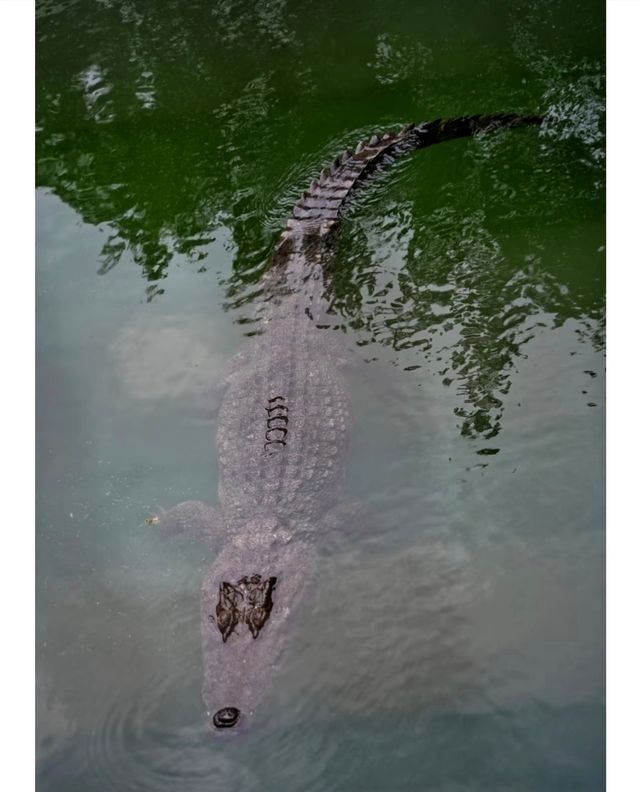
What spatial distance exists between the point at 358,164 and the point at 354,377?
6.16 feet

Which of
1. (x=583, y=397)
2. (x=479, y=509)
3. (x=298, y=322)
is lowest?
(x=479, y=509)

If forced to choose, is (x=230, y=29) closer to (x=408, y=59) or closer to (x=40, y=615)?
(x=408, y=59)

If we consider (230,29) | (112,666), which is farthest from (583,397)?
(230,29)

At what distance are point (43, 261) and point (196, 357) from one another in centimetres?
160

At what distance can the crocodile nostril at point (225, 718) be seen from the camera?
401cm

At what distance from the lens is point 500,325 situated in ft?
17.9

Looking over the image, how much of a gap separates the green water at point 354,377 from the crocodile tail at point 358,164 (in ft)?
0.50

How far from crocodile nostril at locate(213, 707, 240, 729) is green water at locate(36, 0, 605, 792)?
0.12m

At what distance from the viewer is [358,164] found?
6.09 metres

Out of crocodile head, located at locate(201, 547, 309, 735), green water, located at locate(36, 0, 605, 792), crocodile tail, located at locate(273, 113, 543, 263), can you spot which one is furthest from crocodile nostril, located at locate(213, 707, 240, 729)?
crocodile tail, located at locate(273, 113, 543, 263)

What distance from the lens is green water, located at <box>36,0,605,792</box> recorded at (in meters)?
4.03

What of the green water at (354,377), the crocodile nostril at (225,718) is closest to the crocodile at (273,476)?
the crocodile nostril at (225,718)

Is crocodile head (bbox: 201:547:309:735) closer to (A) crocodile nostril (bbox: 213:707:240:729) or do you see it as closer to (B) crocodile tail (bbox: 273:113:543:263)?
(A) crocodile nostril (bbox: 213:707:240:729)

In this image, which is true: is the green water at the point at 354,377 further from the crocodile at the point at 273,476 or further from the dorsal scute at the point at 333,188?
the dorsal scute at the point at 333,188
